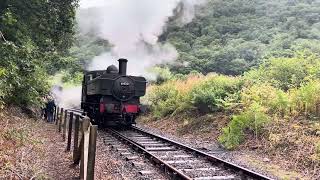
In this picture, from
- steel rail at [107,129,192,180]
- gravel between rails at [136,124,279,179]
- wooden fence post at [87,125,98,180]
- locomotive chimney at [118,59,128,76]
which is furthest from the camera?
locomotive chimney at [118,59,128,76]

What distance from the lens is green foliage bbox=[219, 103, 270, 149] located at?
11492mm

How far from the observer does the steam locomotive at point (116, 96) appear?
55.8ft

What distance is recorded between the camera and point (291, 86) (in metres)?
14.0

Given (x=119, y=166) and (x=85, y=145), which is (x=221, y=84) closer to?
(x=119, y=166)

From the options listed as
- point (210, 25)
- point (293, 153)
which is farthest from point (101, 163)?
point (210, 25)

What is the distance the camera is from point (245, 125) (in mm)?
11867

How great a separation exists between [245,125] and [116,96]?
7034 mm

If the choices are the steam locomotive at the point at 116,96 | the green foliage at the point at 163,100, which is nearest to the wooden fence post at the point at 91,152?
the steam locomotive at the point at 116,96

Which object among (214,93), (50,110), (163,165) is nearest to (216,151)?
(163,165)

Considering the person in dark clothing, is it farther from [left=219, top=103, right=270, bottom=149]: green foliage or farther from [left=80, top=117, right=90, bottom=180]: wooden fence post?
[left=80, top=117, right=90, bottom=180]: wooden fence post

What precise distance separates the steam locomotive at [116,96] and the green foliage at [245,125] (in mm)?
6225

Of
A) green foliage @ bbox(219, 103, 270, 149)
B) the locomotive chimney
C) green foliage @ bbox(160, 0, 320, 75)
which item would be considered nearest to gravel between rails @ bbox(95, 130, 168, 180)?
green foliage @ bbox(219, 103, 270, 149)

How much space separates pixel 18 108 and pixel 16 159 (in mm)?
9239

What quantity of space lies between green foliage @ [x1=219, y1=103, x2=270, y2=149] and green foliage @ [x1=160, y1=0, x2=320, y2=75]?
60.9 feet
